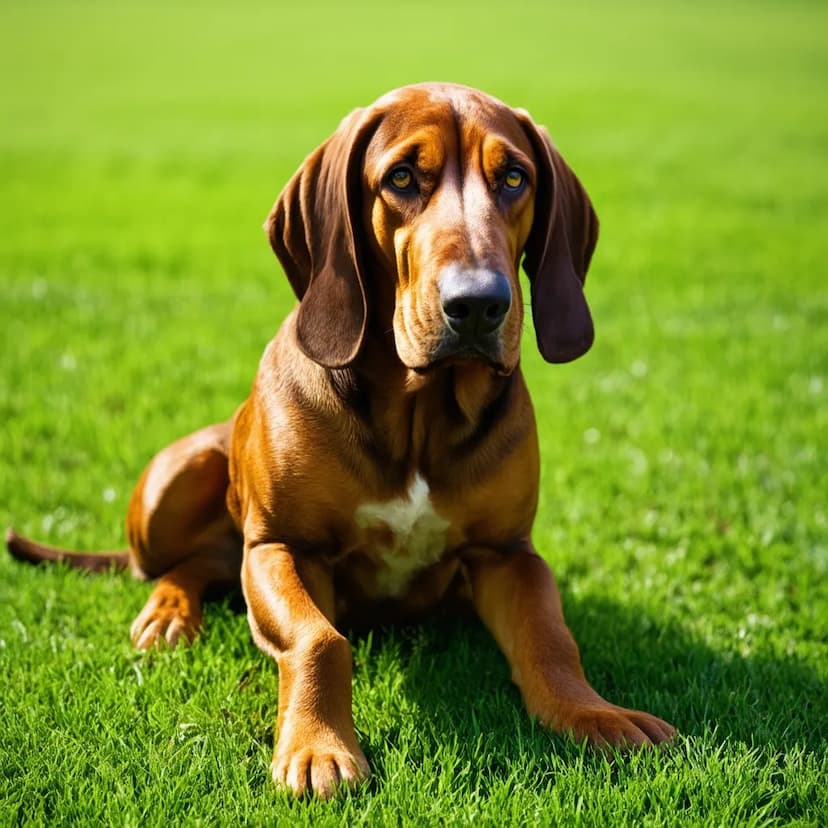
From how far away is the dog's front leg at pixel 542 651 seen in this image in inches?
136

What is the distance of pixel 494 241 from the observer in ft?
11.4

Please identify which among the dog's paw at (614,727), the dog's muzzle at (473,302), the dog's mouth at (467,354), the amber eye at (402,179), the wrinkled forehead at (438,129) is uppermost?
the wrinkled forehead at (438,129)

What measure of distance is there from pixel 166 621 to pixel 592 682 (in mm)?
1570

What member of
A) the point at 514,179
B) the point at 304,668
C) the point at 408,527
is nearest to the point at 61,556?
the point at 408,527

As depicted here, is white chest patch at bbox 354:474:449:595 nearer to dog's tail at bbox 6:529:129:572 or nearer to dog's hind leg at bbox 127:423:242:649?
dog's hind leg at bbox 127:423:242:649

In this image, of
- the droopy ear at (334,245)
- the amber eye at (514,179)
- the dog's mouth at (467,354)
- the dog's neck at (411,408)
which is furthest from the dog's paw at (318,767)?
the amber eye at (514,179)

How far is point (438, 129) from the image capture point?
3.73 meters

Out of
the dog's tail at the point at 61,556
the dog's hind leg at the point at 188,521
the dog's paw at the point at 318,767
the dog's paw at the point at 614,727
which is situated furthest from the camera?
the dog's tail at the point at 61,556

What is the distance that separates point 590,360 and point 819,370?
5.24 ft

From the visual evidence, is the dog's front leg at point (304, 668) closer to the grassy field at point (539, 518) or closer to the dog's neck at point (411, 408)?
the grassy field at point (539, 518)

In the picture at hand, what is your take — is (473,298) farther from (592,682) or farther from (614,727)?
(592,682)

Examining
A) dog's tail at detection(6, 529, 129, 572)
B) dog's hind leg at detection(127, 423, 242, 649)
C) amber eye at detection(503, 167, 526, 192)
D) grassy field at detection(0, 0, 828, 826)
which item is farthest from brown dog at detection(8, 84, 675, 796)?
dog's tail at detection(6, 529, 129, 572)

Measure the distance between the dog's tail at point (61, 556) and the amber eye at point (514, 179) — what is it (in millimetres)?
2392

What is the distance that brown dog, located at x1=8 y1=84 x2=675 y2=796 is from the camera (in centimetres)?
351
